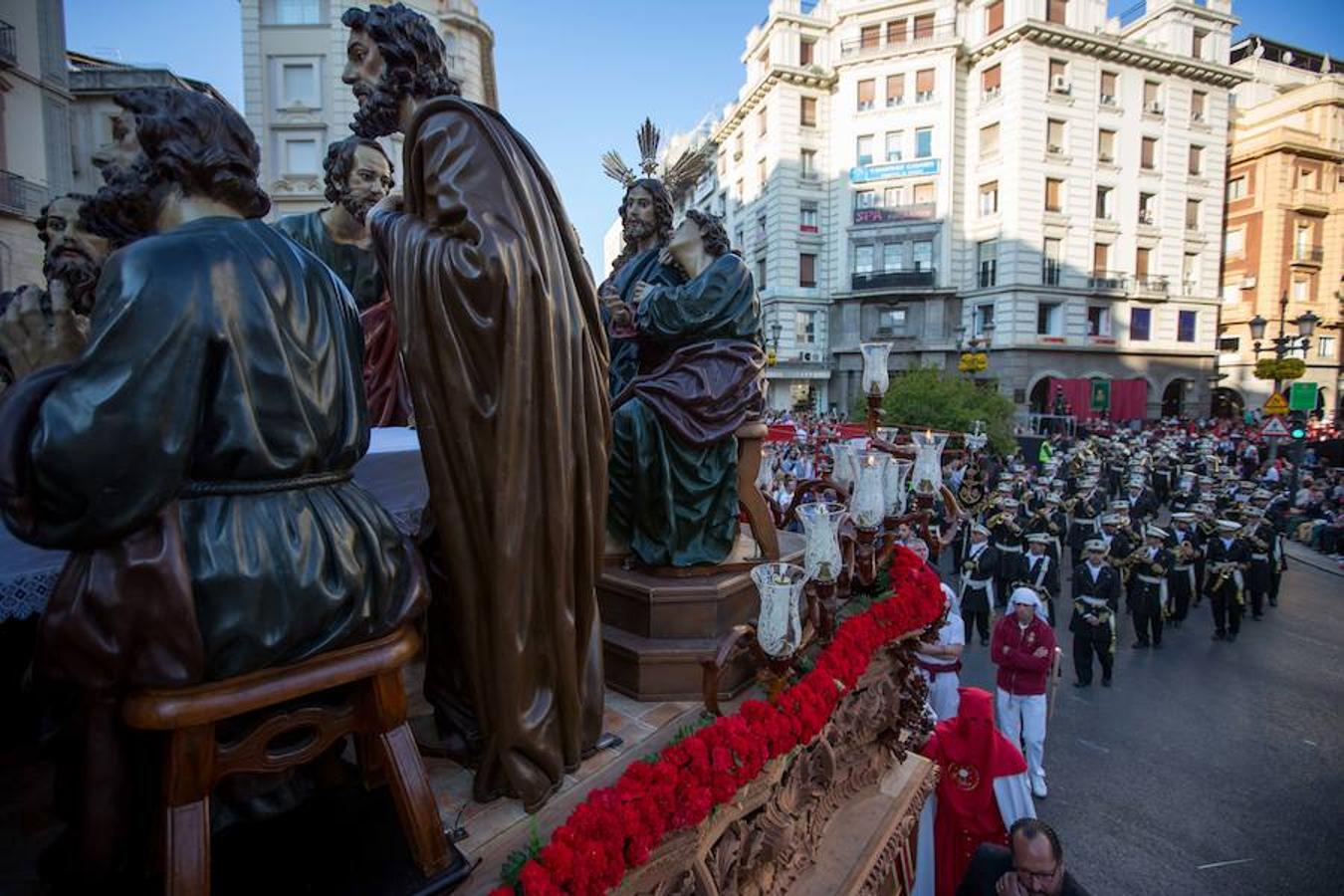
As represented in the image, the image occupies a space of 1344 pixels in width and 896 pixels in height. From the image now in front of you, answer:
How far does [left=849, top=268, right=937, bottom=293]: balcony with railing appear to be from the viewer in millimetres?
33156

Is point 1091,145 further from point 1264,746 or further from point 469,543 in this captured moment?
point 469,543

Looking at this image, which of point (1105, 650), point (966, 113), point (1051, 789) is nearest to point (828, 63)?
point (966, 113)

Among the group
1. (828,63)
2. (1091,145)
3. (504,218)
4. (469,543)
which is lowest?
(469,543)

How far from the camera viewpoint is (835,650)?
3.21 meters

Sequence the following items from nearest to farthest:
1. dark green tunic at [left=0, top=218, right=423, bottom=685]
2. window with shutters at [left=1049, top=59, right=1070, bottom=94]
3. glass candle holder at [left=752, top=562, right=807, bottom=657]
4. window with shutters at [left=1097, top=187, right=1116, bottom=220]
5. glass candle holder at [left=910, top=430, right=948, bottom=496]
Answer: dark green tunic at [left=0, top=218, right=423, bottom=685] → glass candle holder at [left=752, top=562, right=807, bottom=657] → glass candle holder at [left=910, top=430, right=948, bottom=496] → window with shutters at [left=1049, top=59, right=1070, bottom=94] → window with shutters at [left=1097, top=187, right=1116, bottom=220]

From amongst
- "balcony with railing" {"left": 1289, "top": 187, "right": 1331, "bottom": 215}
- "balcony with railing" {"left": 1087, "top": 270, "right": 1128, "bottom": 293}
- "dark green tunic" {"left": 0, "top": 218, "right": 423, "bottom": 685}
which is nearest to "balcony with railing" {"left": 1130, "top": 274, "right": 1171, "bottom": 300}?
"balcony with railing" {"left": 1087, "top": 270, "right": 1128, "bottom": 293}

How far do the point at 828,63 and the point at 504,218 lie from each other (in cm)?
4008

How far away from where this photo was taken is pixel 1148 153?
32.1 m

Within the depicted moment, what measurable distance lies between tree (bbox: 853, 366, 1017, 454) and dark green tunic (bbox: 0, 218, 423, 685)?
635 inches

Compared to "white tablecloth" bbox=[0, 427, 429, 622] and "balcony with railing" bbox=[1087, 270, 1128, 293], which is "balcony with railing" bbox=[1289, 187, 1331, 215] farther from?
"white tablecloth" bbox=[0, 427, 429, 622]

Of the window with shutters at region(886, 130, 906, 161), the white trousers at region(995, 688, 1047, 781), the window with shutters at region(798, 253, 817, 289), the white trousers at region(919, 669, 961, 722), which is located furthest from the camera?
the window with shutters at region(798, 253, 817, 289)

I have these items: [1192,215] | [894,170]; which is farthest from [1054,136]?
[1192,215]

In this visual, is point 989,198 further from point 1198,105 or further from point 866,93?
point 1198,105

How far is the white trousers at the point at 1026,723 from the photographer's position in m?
6.00
